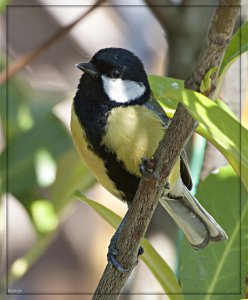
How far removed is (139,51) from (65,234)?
0.67 metres

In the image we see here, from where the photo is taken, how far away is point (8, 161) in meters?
1.25

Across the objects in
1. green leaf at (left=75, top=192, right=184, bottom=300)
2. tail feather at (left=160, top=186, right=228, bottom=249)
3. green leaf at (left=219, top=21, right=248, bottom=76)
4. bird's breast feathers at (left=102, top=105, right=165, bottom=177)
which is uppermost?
green leaf at (left=219, top=21, right=248, bottom=76)

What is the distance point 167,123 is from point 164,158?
35 centimetres

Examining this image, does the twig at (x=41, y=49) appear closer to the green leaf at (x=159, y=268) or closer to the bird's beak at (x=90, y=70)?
the bird's beak at (x=90, y=70)

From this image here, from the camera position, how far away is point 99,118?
3.52 ft

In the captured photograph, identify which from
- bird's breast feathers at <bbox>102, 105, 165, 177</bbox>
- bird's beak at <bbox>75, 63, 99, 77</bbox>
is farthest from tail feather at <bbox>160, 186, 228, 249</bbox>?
bird's beak at <bbox>75, 63, 99, 77</bbox>

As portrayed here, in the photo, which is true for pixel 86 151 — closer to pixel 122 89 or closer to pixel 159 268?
pixel 122 89

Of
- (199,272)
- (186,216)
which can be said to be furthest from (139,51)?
(199,272)

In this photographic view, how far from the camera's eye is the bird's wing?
1.09m

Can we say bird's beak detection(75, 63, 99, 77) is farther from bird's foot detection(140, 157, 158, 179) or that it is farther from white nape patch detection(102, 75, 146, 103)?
bird's foot detection(140, 157, 158, 179)

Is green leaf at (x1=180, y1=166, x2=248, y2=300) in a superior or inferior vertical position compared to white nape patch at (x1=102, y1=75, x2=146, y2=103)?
inferior

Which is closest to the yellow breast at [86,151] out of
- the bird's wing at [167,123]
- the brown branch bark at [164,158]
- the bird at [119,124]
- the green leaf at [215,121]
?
the bird at [119,124]

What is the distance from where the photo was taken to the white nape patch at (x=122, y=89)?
1.08 m

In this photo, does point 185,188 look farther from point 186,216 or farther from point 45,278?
point 45,278
